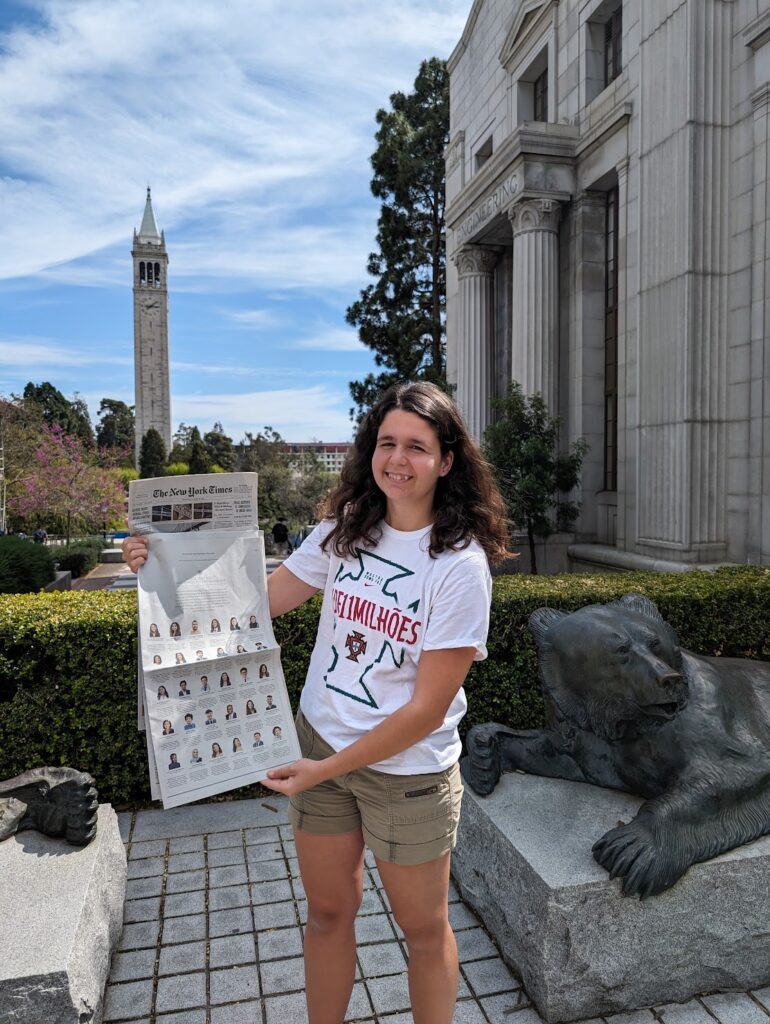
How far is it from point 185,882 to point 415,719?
2578 millimetres

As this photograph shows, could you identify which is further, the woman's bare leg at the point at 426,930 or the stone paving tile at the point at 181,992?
the stone paving tile at the point at 181,992

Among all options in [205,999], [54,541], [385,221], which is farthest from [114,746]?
[54,541]

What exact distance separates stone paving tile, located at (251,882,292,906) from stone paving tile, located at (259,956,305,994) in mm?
498

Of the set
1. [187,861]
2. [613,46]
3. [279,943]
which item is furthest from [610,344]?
[279,943]

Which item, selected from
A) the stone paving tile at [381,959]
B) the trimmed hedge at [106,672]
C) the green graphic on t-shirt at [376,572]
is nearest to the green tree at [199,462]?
the trimmed hedge at [106,672]

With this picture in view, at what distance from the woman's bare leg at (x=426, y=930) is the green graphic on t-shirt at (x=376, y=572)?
2.68ft

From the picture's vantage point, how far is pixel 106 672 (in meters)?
4.78

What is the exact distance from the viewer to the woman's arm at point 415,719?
6.57 ft

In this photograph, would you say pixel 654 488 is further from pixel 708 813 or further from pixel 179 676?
pixel 179 676

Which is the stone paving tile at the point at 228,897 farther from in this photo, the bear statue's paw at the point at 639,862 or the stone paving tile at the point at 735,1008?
the stone paving tile at the point at 735,1008

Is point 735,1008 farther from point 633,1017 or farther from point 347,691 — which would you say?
point 347,691

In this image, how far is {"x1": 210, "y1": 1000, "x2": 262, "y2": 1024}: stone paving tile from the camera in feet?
9.30

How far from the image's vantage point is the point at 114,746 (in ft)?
15.9

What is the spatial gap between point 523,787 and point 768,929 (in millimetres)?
1103
